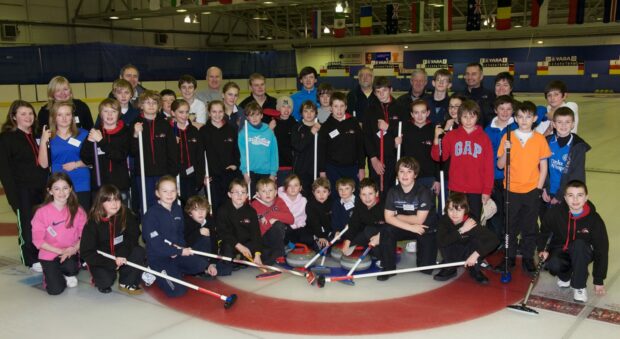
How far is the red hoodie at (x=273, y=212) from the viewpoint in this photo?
5684 mm

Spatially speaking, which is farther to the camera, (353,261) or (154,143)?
(154,143)

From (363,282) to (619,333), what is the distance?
2.02 metres

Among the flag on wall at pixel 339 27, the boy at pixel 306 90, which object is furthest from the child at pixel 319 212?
the flag on wall at pixel 339 27

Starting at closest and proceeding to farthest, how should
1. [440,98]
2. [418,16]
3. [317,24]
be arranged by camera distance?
[440,98]
[418,16]
[317,24]

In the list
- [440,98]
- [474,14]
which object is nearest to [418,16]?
[474,14]

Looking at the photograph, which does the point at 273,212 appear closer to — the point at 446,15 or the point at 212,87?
the point at 212,87

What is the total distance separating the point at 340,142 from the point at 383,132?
0.49 m

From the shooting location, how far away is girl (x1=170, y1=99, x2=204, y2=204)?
5812 mm

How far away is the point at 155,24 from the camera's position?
33.5 m

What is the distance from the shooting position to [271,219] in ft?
18.6

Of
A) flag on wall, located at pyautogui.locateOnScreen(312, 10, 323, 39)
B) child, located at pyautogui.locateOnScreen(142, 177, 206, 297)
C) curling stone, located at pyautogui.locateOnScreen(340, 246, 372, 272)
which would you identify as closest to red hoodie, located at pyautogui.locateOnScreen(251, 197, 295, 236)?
curling stone, located at pyautogui.locateOnScreen(340, 246, 372, 272)

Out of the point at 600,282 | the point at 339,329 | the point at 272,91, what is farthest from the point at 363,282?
the point at 272,91

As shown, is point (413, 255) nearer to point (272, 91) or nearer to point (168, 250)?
point (168, 250)

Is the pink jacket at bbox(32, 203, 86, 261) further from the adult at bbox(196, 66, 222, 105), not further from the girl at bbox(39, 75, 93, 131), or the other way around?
the adult at bbox(196, 66, 222, 105)
